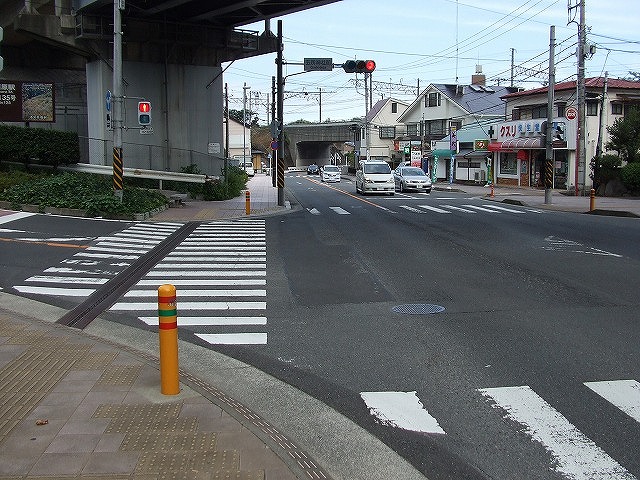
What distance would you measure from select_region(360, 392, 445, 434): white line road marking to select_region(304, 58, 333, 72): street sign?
22.8m

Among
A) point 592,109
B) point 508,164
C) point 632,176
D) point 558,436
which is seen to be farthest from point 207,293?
point 508,164

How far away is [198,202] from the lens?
29.6 metres

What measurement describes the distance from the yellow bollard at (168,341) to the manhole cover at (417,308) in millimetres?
4184

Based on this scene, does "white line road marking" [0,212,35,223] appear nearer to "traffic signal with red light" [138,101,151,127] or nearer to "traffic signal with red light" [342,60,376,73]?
"traffic signal with red light" [138,101,151,127]

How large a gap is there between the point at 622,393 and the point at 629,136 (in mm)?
36064

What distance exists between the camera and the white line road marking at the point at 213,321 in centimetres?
845

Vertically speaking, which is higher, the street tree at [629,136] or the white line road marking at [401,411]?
the street tree at [629,136]

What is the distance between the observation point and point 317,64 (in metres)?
27.0

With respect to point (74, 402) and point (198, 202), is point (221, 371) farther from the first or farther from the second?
point (198, 202)

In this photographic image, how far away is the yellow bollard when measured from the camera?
552 centimetres

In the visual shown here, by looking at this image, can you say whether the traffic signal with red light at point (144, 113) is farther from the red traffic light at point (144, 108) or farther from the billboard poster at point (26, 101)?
the billboard poster at point (26, 101)

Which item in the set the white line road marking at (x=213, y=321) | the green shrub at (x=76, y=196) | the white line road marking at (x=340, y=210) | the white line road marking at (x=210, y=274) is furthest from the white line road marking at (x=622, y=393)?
the white line road marking at (x=340, y=210)

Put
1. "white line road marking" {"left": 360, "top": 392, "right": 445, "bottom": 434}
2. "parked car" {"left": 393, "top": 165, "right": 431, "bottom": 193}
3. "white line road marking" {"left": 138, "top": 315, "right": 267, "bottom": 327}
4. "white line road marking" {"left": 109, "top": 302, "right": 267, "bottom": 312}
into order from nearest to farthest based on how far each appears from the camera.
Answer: "white line road marking" {"left": 360, "top": 392, "right": 445, "bottom": 434}, "white line road marking" {"left": 138, "top": 315, "right": 267, "bottom": 327}, "white line road marking" {"left": 109, "top": 302, "right": 267, "bottom": 312}, "parked car" {"left": 393, "top": 165, "right": 431, "bottom": 193}

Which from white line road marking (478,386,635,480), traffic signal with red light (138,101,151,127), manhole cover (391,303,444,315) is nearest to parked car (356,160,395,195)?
traffic signal with red light (138,101,151,127)
